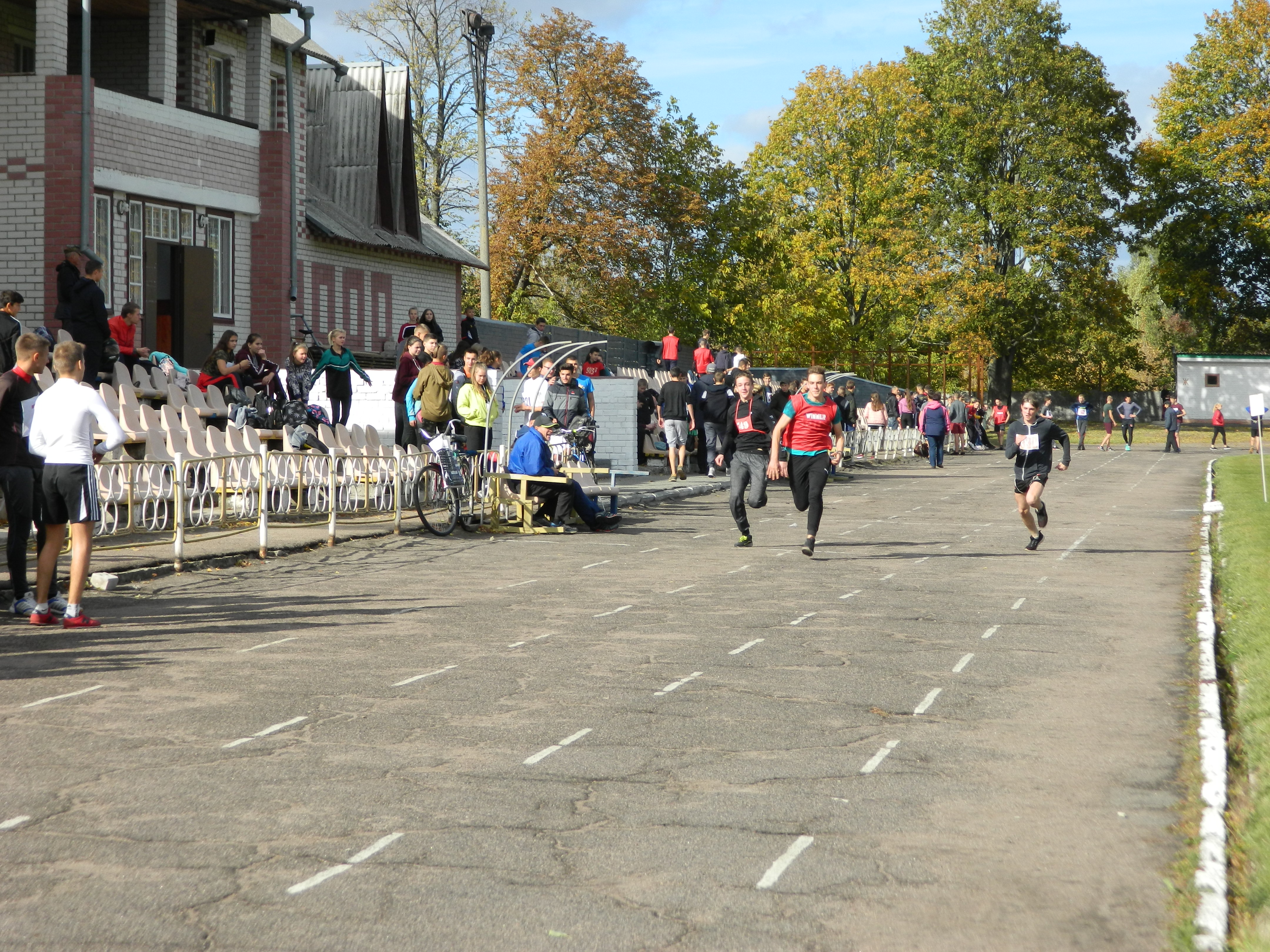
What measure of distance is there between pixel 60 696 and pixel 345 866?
3401 millimetres

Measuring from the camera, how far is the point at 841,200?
6419 cm

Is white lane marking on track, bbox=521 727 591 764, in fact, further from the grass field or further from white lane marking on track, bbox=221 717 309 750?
the grass field

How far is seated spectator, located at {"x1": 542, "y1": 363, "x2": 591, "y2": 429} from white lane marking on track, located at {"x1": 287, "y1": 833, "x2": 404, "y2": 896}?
45.5 ft

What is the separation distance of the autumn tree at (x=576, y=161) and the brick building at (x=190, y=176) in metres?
15.1

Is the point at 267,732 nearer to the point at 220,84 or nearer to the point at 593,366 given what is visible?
the point at 593,366

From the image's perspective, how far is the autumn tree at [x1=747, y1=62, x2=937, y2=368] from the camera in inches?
2461

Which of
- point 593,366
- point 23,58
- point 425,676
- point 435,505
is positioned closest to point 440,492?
point 435,505

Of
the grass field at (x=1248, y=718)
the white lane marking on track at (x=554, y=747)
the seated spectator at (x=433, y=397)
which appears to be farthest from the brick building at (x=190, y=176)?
→ the white lane marking on track at (x=554, y=747)

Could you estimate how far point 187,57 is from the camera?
92.1 ft

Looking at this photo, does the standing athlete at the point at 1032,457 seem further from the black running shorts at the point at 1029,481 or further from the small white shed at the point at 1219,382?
the small white shed at the point at 1219,382

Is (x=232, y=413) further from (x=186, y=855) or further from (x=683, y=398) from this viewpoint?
(x=186, y=855)

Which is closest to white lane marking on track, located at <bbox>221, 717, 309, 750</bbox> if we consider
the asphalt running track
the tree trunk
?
the asphalt running track

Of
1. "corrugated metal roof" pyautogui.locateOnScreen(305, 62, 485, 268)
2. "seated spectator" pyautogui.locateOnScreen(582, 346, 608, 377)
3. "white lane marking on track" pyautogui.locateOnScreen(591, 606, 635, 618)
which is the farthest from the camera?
"corrugated metal roof" pyautogui.locateOnScreen(305, 62, 485, 268)

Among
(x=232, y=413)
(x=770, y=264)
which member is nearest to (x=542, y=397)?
(x=232, y=413)
